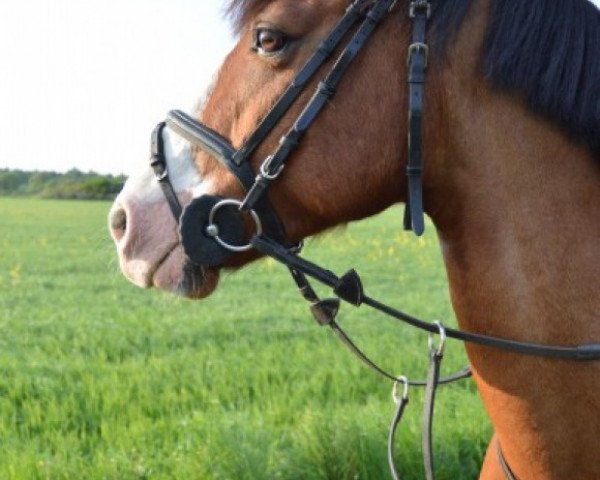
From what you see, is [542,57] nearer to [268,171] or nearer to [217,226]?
[268,171]

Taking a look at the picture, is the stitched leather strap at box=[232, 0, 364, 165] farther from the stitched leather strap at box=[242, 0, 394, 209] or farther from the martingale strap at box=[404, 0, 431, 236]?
the martingale strap at box=[404, 0, 431, 236]

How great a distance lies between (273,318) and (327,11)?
26.7 ft

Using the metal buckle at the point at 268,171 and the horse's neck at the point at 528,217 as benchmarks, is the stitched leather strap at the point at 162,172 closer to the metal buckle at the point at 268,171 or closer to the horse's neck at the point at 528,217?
the metal buckle at the point at 268,171

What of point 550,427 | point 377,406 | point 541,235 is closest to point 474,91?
point 541,235

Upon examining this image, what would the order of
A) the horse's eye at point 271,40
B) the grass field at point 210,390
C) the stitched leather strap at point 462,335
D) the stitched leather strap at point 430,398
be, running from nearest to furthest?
1. the stitched leather strap at point 462,335
2. the horse's eye at point 271,40
3. the stitched leather strap at point 430,398
4. the grass field at point 210,390

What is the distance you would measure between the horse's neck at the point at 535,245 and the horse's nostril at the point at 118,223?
2.95 ft

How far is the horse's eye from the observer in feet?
6.81

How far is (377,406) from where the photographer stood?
5277 millimetres

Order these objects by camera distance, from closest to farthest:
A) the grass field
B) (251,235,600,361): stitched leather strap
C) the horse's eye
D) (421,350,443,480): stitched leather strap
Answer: (251,235,600,361): stitched leather strap < the horse's eye < (421,350,443,480): stitched leather strap < the grass field

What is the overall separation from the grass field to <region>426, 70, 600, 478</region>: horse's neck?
0.51m

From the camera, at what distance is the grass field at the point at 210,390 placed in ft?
13.7

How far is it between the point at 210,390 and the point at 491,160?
14.9 ft

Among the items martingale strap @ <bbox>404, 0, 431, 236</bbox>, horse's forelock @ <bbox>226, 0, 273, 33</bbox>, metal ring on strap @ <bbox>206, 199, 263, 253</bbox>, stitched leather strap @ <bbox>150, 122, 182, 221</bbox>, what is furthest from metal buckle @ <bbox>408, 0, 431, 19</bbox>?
stitched leather strap @ <bbox>150, 122, 182, 221</bbox>

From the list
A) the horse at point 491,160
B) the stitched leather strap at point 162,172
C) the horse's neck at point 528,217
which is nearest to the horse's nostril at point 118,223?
the stitched leather strap at point 162,172
